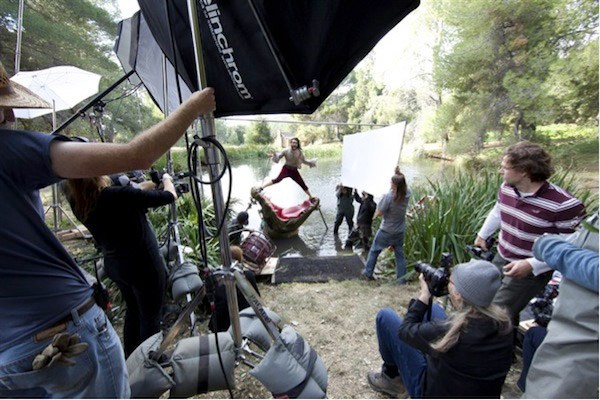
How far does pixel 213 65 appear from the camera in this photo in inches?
46.5

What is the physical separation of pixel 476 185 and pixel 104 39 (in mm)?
10903

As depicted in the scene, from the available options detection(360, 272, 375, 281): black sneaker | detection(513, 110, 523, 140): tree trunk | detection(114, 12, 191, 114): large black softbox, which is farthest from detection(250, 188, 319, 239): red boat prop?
detection(513, 110, 523, 140): tree trunk

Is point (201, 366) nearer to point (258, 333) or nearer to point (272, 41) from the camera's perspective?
point (258, 333)

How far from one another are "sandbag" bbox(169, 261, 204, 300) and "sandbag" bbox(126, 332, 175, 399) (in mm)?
558

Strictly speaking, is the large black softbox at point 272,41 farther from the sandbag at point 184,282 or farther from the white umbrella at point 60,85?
the white umbrella at point 60,85

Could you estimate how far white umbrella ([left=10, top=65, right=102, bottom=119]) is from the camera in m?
3.54

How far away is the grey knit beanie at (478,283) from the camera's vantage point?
4.25ft

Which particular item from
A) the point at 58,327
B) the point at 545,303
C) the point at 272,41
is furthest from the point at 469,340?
the point at 58,327

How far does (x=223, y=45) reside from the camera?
1.12 metres

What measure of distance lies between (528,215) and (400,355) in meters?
1.24

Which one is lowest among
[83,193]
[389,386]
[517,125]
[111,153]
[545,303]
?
[389,386]

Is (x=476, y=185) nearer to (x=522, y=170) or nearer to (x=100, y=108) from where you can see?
(x=522, y=170)

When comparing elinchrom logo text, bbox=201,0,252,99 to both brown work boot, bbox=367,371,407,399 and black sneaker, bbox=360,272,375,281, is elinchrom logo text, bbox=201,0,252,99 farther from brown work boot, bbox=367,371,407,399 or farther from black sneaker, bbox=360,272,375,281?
black sneaker, bbox=360,272,375,281

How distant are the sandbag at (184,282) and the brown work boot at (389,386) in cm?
133
